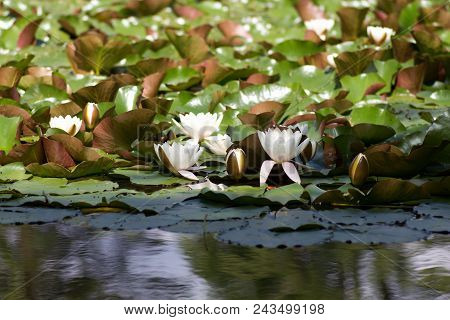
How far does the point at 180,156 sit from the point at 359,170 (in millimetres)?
613

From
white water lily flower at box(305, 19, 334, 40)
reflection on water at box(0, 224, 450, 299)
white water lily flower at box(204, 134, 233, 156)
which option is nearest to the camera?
reflection on water at box(0, 224, 450, 299)

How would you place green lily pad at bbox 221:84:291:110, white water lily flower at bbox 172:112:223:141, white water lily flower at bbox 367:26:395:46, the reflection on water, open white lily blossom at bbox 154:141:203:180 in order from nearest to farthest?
the reflection on water
open white lily blossom at bbox 154:141:203:180
white water lily flower at bbox 172:112:223:141
green lily pad at bbox 221:84:291:110
white water lily flower at bbox 367:26:395:46

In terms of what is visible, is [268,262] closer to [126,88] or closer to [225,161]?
[225,161]

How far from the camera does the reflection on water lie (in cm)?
202

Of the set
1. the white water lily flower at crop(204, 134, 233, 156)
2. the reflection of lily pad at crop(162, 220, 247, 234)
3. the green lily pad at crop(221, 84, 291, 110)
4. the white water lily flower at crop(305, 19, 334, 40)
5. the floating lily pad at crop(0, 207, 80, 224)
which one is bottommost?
the reflection of lily pad at crop(162, 220, 247, 234)

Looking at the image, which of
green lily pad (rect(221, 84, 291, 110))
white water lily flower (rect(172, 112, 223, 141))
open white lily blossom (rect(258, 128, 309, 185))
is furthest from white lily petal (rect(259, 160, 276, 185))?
green lily pad (rect(221, 84, 291, 110))

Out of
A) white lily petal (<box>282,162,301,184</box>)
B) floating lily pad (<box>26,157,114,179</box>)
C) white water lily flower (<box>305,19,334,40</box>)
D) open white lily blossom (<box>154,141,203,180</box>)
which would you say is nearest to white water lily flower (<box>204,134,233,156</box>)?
open white lily blossom (<box>154,141,203,180</box>)

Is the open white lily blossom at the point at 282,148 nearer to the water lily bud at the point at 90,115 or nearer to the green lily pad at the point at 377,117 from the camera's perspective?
the green lily pad at the point at 377,117

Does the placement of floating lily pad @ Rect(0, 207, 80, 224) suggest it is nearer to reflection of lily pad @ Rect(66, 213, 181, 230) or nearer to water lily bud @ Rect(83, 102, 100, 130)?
reflection of lily pad @ Rect(66, 213, 181, 230)

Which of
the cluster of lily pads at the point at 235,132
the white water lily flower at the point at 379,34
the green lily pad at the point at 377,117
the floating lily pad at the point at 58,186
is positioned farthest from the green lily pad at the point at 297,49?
the floating lily pad at the point at 58,186

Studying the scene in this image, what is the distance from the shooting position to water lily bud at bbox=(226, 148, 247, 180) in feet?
9.31

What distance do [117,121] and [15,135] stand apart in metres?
0.40

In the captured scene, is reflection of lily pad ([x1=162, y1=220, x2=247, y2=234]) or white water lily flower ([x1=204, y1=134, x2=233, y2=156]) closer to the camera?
reflection of lily pad ([x1=162, y1=220, x2=247, y2=234])

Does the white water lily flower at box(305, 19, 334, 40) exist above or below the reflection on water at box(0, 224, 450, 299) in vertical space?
above
